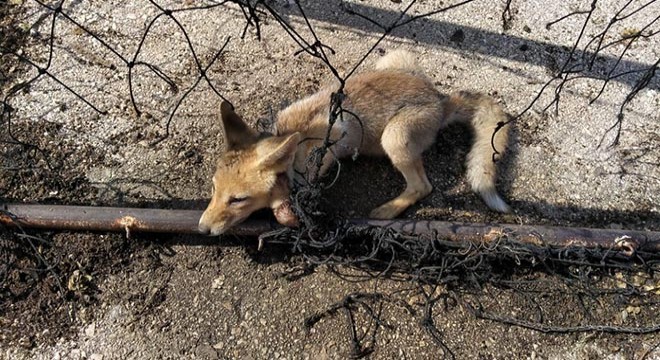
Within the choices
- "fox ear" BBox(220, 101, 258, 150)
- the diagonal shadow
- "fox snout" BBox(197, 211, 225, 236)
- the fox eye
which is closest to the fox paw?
the fox eye

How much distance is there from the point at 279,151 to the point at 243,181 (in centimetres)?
34

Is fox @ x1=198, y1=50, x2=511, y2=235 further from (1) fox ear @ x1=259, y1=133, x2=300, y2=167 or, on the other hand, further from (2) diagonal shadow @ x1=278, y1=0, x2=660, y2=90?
(2) diagonal shadow @ x1=278, y1=0, x2=660, y2=90

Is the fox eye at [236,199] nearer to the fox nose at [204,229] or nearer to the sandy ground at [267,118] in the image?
the fox nose at [204,229]

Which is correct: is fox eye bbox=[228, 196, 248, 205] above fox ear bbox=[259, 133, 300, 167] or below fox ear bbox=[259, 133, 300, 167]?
below

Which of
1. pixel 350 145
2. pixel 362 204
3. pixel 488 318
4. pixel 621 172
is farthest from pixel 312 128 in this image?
pixel 621 172

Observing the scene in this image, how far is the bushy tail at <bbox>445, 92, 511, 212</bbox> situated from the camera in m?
4.03

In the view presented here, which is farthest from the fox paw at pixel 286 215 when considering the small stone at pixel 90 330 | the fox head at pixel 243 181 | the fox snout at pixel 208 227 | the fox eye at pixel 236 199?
the small stone at pixel 90 330

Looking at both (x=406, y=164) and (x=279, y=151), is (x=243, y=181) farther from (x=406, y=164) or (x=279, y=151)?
(x=406, y=164)

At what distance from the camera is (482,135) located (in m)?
4.32

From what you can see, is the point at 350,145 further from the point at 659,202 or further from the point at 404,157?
the point at 659,202

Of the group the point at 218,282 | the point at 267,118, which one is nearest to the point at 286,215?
the point at 218,282

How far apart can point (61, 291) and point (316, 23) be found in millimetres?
3108

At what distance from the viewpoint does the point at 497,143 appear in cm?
425

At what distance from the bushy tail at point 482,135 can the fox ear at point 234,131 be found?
1610mm
